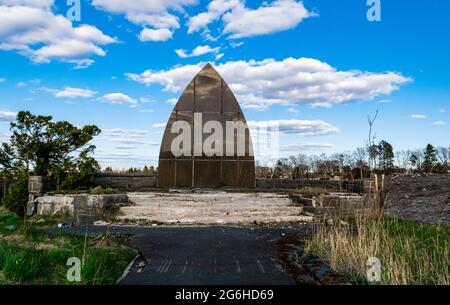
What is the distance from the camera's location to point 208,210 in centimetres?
1116

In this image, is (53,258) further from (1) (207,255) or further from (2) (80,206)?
(2) (80,206)

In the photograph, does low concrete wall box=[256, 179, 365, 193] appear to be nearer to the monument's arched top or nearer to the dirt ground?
the monument's arched top

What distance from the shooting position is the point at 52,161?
1650cm

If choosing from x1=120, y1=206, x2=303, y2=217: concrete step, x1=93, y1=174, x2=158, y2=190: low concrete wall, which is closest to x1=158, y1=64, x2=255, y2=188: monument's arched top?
x1=93, y1=174, x2=158, y2=190: low concrete wall

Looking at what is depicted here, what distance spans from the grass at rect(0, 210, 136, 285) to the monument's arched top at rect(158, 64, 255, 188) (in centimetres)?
959

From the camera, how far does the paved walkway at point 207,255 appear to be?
4739mm

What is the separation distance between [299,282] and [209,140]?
12.9 metres

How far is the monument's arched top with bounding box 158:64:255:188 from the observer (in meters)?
17.1

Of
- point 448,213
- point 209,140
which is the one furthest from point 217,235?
point 209,140

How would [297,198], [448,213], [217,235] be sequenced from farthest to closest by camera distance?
1. [297,198]
2. [448,213]
3. [217,235]

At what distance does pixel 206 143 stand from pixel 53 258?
39.6 feet

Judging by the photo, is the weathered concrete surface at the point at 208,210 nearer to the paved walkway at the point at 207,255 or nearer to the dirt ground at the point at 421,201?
the paved walkway at the point at 207,255

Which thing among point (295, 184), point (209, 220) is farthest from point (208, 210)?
point (295, 184)
